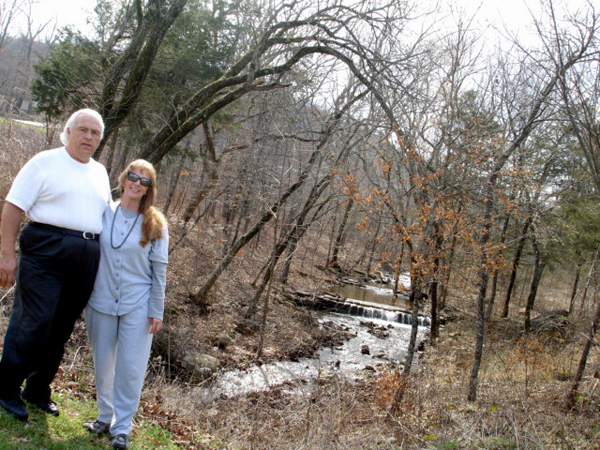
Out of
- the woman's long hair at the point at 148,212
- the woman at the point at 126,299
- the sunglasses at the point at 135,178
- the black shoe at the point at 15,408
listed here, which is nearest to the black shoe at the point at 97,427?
the woman at the point at 126,299

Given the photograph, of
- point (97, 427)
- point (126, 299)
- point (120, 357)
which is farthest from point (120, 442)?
point (126, 299)

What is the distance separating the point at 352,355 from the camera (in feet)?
40.5

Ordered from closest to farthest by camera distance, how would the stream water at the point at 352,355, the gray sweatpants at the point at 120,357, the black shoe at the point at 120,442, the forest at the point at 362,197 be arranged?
the black shoe at the point at 120,442
the gray sweatpants at the point at 120,357
the forest at the point at 362,197
the stream water at the point at 352,355

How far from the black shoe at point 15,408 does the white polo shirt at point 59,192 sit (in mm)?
1183

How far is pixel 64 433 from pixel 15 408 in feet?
1.16

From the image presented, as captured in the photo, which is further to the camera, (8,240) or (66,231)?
(66,231)

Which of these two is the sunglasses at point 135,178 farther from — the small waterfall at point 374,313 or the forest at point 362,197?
the small waterfall at point 374,313

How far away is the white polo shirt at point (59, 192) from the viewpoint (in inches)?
117

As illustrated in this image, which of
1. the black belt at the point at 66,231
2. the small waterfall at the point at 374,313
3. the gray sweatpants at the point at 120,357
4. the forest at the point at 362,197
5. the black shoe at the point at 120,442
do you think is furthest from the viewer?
the small waterfall at the point at 374,313

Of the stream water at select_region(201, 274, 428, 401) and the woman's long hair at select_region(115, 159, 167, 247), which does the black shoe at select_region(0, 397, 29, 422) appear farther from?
the stream water at select_region(201, 274, 428, 401)

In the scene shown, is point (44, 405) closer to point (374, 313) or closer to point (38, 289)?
point (38, 289)

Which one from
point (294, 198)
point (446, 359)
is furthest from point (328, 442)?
point (294, 198)

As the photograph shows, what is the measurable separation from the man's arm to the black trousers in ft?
0.17

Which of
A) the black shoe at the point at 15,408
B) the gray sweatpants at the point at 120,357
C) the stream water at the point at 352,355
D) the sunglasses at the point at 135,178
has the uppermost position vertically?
the sunglasses at the point at 135,178
